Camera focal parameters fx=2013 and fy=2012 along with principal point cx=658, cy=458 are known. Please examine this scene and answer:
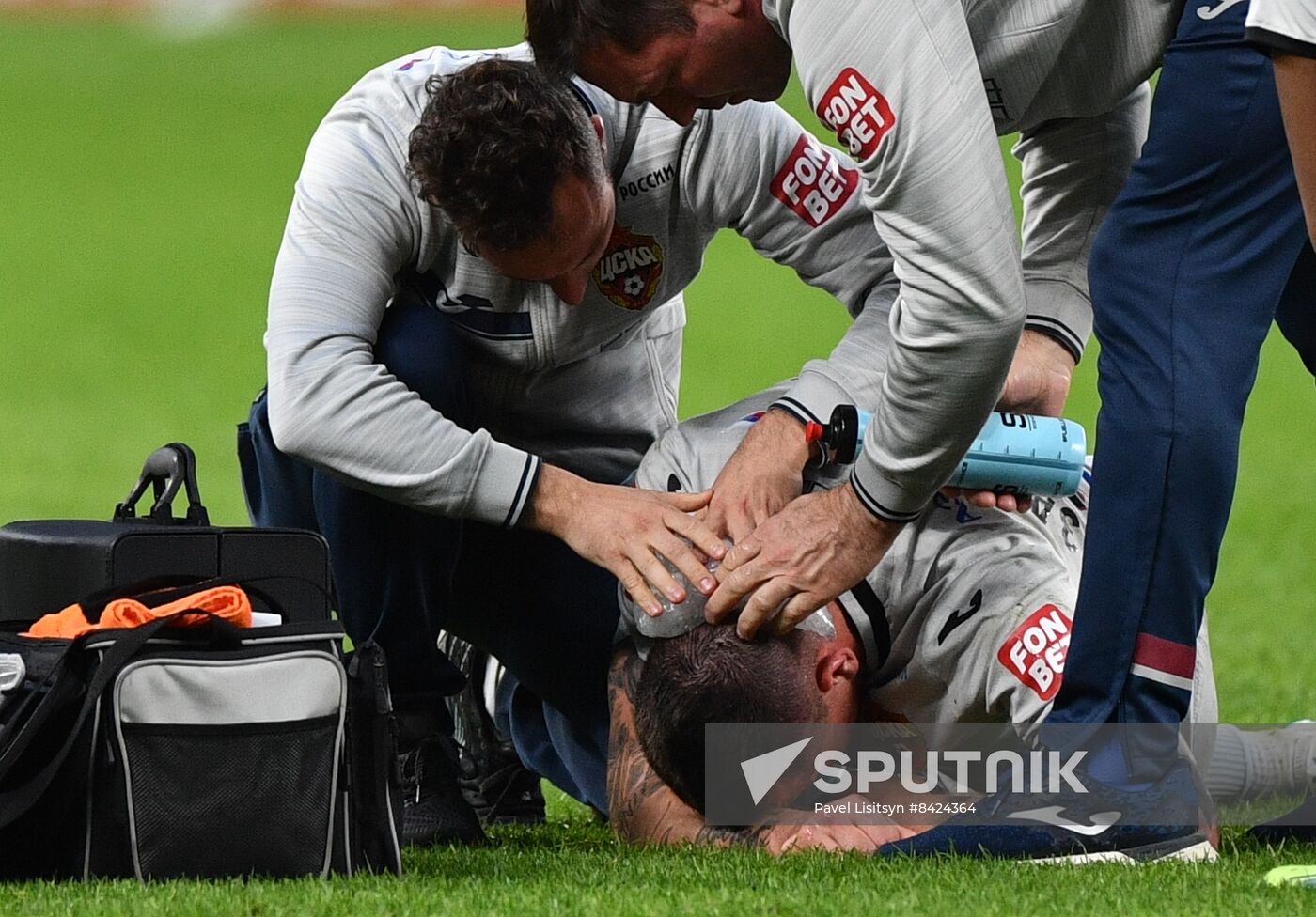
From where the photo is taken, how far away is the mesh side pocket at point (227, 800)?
91.8 inches

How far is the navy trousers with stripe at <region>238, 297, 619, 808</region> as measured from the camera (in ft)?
10.2

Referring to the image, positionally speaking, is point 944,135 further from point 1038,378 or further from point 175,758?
point 175,758

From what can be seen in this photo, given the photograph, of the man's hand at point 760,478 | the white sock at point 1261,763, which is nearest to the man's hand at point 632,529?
the man's hand at point 760,478

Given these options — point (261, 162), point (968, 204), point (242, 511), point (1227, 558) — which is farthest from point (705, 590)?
point (261, 162)

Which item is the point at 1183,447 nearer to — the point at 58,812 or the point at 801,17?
the point at 801,17

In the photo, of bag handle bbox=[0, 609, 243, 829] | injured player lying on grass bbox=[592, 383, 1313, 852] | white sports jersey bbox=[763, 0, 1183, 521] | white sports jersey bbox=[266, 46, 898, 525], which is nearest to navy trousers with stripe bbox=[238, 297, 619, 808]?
white sports jersey bbox=[266, 46, 898, 525]

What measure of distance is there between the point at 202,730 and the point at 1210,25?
58.9 inches

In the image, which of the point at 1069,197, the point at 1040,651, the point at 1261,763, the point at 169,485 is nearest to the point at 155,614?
the point at 169,485

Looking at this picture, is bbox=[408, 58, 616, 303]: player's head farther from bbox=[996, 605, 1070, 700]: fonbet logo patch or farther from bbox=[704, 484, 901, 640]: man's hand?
bbox=[996, 605, 1070, 700]: fonbet logo patch

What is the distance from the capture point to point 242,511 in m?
6.68

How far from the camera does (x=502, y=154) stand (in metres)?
2.88

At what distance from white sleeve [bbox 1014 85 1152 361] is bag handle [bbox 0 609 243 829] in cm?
148

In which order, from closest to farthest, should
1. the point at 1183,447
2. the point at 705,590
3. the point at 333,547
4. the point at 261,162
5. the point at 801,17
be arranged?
the point at 801,17 → the point at 1183,447 → the point at 705,590 → the point at 333,547 → the point at 261,162

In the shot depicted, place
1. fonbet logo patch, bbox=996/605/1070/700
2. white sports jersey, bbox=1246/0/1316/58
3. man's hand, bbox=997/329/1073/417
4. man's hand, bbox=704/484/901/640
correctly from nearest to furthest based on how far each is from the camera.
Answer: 1. white sports jersey, bbox=1246/0/1316/58
2. man's hand, bbox=704/484/901/640
3. fonbet logo patch, bbox=996/605/1070/700
4. man's hand, bbox=997/329/1073/417
